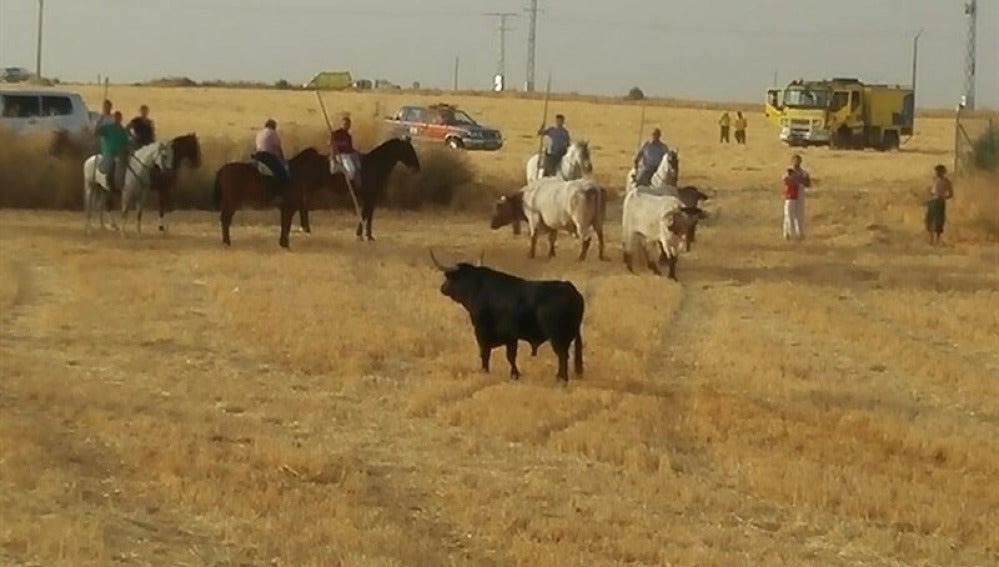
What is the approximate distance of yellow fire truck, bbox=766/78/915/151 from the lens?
6612 centimetres

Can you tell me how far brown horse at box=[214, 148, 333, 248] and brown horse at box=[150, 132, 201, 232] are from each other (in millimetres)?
1330

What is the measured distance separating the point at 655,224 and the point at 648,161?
16.7 feet

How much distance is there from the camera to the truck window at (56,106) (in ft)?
116

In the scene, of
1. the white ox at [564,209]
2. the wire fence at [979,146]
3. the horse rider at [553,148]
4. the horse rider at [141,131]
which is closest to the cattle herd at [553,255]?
the white ox at [564,209]

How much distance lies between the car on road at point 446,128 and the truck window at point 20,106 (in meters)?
18.7

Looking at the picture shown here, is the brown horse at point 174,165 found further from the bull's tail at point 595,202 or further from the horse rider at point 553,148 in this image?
the bull's tail at point 595,202

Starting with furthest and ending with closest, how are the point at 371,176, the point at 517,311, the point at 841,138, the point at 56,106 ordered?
1. the point at 841,138
2. the point at 56,106
3. the point at 371,176
4. the point at 517,311

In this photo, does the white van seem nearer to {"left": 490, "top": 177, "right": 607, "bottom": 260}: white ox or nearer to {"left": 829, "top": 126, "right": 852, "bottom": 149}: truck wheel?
{"left": 490, "top": 177, "right": 607, "bottom": 260}: white ox

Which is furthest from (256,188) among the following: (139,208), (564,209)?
(564,209)

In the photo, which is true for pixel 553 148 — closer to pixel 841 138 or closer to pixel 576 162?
pixel 576 162

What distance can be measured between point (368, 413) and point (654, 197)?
10692mm

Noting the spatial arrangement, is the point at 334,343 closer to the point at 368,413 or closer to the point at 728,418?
the point at 368,413

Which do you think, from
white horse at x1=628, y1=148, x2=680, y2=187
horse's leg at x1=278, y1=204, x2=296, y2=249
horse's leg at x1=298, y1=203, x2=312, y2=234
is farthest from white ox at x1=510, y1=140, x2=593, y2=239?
horse's leg at x1=278, y1=204, x2=296, y2=249

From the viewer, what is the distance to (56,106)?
35.6 m
